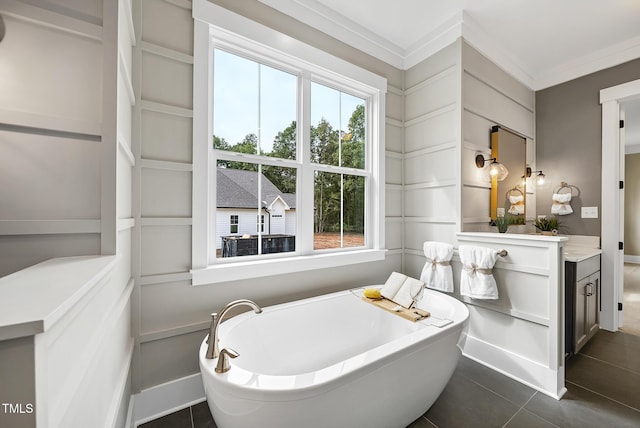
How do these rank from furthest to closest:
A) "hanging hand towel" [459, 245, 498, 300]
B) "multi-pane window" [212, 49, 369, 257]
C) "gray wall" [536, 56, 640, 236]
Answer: "gray wall" [536, 56, 640, 236]
"hanging hand towel" [459, 245, 498, 300]
"multi-pane window" [212, 49, 369, 257]

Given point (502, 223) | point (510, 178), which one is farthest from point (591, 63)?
point (502, 223)

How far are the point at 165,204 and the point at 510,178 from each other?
3310mm

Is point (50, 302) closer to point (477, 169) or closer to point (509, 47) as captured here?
point (477, 169)

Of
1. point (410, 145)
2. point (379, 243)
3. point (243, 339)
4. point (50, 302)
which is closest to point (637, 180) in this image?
point (410, 145)

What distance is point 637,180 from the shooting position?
6.15m

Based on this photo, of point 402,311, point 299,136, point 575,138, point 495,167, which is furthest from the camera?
point 575,138

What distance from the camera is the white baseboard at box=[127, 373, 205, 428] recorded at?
158 cm

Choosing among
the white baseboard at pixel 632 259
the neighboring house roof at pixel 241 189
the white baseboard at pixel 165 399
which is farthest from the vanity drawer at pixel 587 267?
the white baseboard at pixel 632 259

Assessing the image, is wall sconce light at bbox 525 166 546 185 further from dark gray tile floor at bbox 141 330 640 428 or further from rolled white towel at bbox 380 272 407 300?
rolled white towel at bbox 380 272 407 300

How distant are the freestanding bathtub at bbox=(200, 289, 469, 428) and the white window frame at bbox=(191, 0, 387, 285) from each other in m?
0.34

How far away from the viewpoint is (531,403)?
179 cm

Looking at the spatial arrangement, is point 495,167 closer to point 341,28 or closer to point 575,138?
point 575,138

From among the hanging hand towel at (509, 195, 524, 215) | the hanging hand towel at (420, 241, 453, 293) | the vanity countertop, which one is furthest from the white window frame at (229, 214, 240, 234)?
the hanging hand towel at (509, 195, 524, 215)

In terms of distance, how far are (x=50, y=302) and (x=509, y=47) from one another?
12.6ft
